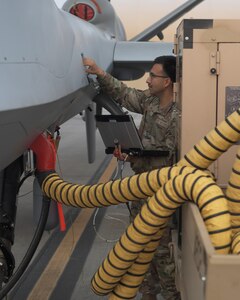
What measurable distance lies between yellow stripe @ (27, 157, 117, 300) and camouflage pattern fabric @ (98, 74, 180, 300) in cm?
83

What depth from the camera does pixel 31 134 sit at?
2186mm

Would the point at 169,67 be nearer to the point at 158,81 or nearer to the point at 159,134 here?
the point at 158,81

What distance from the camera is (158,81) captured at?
10.5ft

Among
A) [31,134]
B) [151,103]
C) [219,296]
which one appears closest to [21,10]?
[31,134]

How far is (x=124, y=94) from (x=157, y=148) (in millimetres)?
543

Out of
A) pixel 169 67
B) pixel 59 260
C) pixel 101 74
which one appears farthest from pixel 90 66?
pixel 59 260

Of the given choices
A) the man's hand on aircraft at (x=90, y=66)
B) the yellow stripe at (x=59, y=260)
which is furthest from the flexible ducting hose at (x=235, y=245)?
the yellow stripe at (x=59, y=260)

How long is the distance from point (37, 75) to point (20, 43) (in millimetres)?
→ 160

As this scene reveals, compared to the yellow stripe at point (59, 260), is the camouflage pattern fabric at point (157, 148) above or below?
above

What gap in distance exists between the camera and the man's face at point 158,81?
3.21 metres

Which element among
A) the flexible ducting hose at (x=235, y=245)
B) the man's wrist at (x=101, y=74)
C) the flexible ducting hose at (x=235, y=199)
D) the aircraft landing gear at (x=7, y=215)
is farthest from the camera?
the man's wrist at (x=101, y=74)

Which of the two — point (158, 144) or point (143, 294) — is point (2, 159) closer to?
point (158, 144)

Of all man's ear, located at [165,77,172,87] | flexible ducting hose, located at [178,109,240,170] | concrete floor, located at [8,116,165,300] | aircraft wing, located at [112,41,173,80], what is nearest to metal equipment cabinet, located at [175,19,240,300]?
flexible ducting hose, located at [178,109,240,170]

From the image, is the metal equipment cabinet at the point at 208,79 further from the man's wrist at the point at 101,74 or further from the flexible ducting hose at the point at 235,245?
the man's wrist at the point at 101,74
